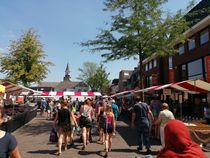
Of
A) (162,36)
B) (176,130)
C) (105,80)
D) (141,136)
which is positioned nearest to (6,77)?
(162,36)

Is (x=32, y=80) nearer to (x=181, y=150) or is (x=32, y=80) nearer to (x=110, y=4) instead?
(x=110, y=4)

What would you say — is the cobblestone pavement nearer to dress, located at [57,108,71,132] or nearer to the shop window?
dress, located at [57,108,71,132]

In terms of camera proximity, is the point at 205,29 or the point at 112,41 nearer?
the point at 112,41

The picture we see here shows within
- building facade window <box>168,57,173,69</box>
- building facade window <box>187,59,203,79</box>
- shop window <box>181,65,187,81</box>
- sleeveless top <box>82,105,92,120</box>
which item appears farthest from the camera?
building facade window <box>168,57,173,69</box>

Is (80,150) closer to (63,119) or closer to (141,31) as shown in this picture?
(63,119)

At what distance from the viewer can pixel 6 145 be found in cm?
336

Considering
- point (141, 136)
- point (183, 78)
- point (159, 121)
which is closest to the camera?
point (159, 121)

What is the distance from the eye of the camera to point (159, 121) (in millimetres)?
9242

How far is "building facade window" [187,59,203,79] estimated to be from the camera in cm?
2499

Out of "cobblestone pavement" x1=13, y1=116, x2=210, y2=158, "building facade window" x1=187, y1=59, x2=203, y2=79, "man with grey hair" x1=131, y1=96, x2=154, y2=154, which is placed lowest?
"cobblestone pavement" x1=13, y1=116, x2=210, y2=158

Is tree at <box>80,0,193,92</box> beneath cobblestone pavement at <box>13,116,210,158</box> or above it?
above

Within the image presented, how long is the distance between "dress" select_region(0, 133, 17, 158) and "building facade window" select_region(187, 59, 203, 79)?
2307 centimetres

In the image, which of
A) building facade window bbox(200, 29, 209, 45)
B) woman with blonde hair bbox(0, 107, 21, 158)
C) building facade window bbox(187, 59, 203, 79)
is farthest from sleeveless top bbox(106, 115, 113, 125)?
building facade window bbox(187, 59, 203, 79)

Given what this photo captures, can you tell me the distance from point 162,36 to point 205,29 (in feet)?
26.8
